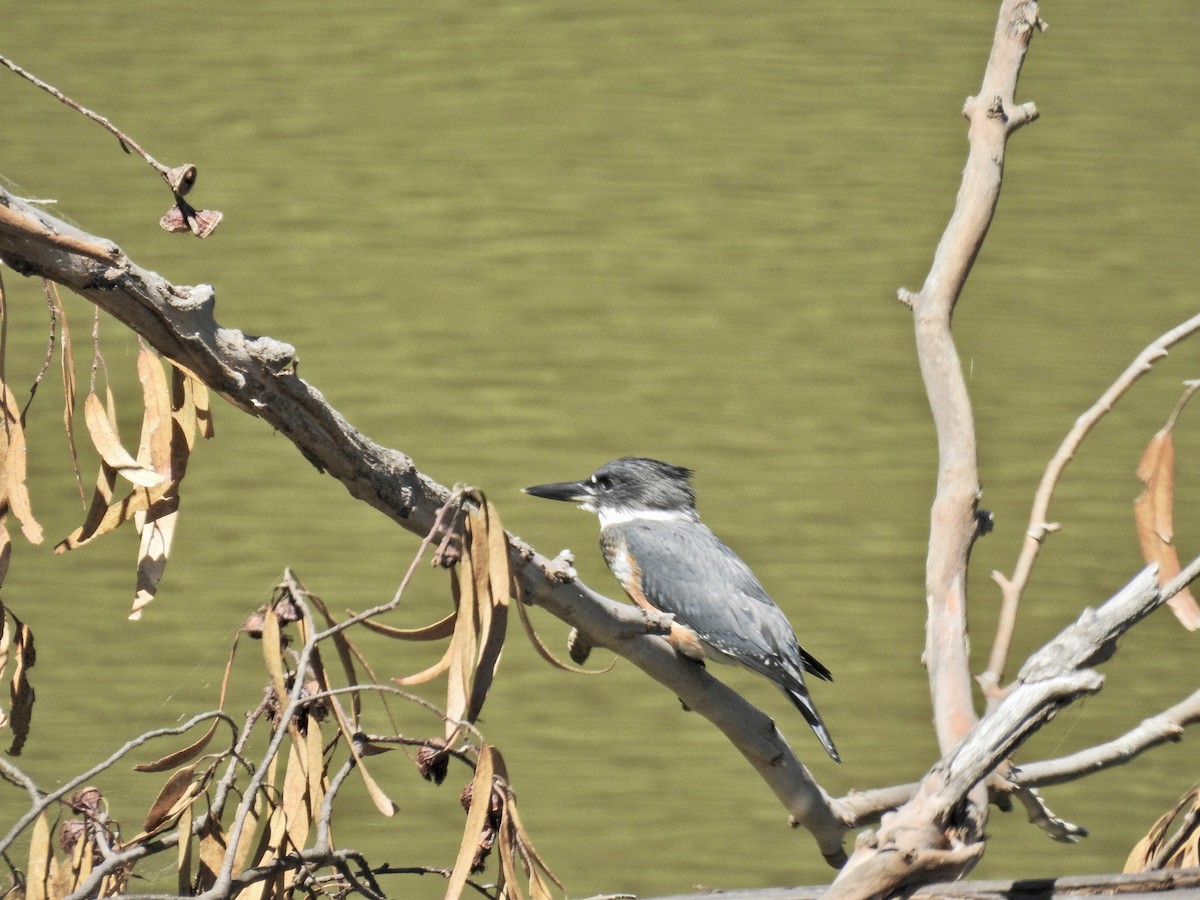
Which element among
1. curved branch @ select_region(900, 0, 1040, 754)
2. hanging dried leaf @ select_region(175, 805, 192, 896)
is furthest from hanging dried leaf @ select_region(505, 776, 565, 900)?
curved branch @ select_region(900, 0, 1040, 754)

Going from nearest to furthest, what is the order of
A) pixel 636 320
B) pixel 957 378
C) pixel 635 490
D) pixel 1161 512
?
pixel 1161 512, pixel 957 378, pixel 635 490, pixel 636 320

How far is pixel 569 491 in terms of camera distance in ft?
7.25

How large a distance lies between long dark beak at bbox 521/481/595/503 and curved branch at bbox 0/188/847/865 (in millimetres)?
865

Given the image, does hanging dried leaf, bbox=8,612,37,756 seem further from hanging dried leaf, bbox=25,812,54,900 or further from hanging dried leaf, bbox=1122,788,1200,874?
hanging dried leaf, bbox=1122,788,1200,874

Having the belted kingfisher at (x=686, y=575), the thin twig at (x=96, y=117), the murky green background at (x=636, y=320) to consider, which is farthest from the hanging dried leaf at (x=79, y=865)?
the murky green background at (x=636, y=320)

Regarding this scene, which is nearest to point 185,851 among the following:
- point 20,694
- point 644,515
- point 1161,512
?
point 20,694

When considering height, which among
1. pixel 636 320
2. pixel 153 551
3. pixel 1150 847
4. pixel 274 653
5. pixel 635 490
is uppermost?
pixel 636 320

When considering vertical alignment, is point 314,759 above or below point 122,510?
below

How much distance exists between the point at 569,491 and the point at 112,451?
1120mm

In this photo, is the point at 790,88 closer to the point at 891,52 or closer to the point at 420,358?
the point at 891,52

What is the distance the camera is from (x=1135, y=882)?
1.27m

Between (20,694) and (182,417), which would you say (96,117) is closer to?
(182,417)

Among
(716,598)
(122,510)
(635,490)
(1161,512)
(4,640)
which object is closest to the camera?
(122,510)

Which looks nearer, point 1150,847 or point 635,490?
point 1150,847
